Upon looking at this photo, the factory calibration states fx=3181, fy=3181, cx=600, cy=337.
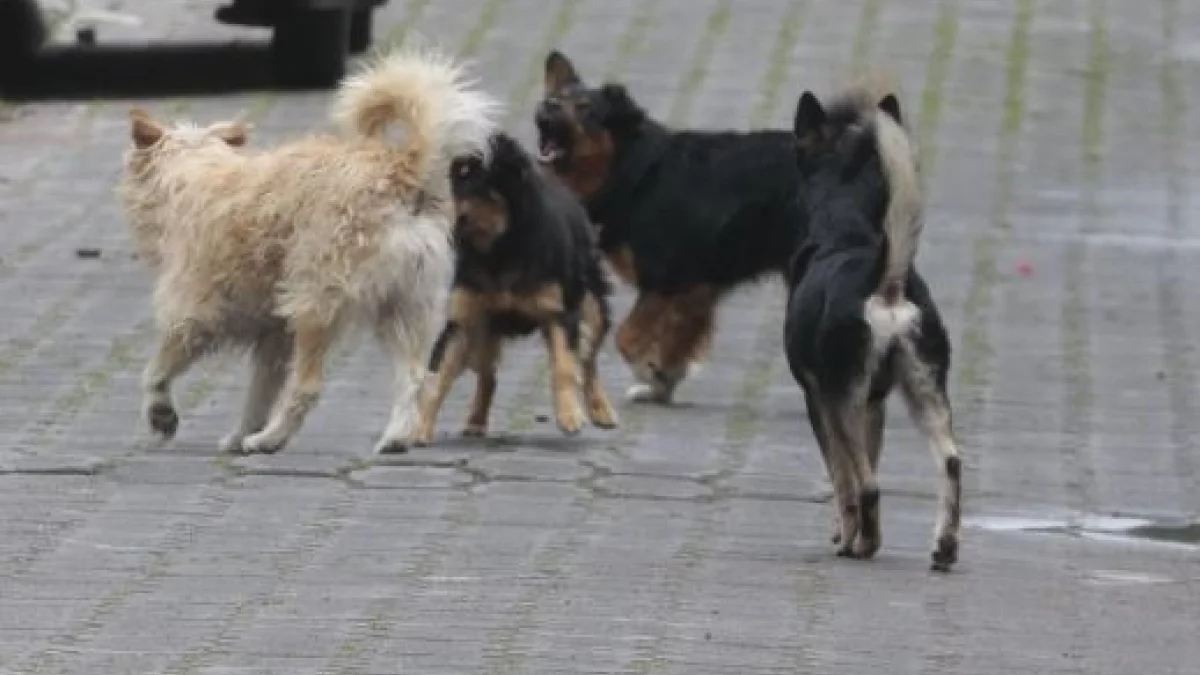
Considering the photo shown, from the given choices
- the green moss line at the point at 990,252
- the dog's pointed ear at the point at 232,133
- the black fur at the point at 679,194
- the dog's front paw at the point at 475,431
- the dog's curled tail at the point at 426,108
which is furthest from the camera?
the green moss line at the point at 990,252

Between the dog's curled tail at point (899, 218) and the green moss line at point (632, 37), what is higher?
the dog's curled tail at point (899, 218)

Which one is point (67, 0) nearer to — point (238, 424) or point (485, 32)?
point (485, 32)

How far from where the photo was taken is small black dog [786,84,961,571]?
850 cm

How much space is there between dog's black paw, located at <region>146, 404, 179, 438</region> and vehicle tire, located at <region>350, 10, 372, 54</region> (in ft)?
25.5

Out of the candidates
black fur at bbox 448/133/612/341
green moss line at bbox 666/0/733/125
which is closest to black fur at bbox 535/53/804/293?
black fur at bbox 448/133/612/341

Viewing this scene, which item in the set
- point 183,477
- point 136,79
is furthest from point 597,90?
point 136,79

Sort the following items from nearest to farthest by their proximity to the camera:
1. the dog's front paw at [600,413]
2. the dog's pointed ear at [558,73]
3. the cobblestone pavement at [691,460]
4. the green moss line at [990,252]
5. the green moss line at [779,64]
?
the cobblestone pavement at [691,460] < the dog's front paw at [600,413] < the dog's pointed ear at [558,73] < the green moss line at [990,252] < the green moss line at [779,64]

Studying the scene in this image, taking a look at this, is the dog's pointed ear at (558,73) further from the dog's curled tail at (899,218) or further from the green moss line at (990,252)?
the dog's curled tail at (899,218)

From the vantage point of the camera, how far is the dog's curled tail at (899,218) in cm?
845

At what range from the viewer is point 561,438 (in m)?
11.0

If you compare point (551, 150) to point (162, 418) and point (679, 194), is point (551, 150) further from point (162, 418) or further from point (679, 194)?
point (162, 418)

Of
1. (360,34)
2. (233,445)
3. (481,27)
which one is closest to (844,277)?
(233,445)

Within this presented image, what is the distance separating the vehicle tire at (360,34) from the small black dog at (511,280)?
7317mm

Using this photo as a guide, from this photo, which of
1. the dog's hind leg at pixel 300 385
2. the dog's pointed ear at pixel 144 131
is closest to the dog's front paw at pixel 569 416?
the dog's hind leg at pixel 300 385
